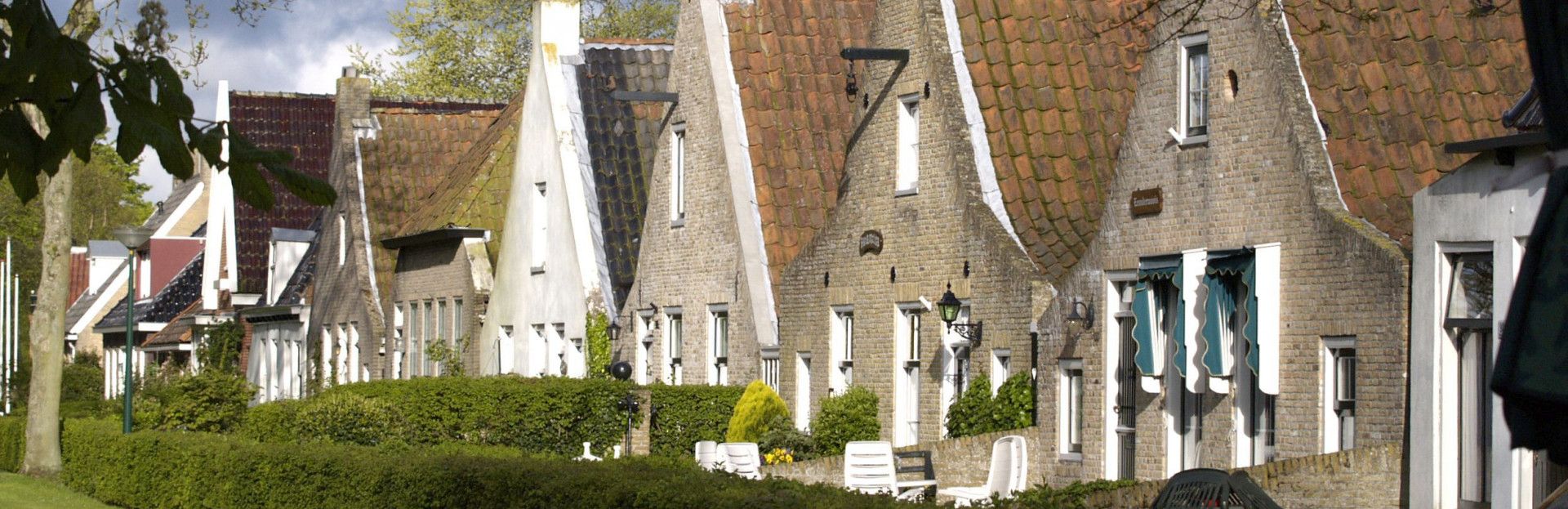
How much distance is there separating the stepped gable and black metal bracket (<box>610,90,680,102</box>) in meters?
2.10

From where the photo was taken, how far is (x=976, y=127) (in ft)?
77.1

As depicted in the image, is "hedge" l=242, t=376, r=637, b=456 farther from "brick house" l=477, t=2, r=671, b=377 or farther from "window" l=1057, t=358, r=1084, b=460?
"window" l=1057, t=358, r=1084, b=460

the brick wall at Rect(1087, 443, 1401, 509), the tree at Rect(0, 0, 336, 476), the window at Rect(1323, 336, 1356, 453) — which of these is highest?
the tree at Rect(0, 0, 336, 476)

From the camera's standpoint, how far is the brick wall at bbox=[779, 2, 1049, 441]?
22609mm

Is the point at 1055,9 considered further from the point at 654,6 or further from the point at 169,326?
the point at 169,326

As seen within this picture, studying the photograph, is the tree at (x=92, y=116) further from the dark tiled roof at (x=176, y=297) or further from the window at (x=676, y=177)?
the dark tiled roof at (x=176, y=297)

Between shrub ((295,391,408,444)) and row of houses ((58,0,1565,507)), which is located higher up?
row of houses ((58,0,1565,507))

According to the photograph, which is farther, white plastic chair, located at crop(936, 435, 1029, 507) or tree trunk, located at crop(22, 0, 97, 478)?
A: tree trunk, located at crop(22, 0, 97, 478)

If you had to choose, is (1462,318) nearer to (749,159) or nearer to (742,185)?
(742,185)

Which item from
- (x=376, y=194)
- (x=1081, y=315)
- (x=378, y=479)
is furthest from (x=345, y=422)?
(x=376, y=194)

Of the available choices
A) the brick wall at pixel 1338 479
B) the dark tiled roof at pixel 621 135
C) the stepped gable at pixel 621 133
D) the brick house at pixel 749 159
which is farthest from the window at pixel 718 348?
the brick wall at pixel 1338 479

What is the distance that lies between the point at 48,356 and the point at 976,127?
1539cm

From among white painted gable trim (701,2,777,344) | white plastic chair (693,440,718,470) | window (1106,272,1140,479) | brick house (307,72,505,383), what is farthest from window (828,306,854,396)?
brick house (307,72,505,383)

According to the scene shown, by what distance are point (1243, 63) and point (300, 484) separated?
9696 mm
